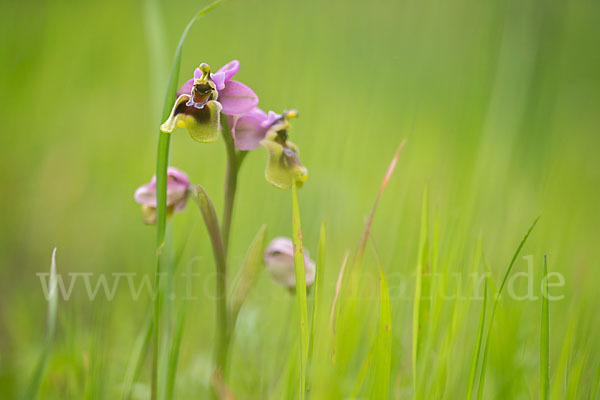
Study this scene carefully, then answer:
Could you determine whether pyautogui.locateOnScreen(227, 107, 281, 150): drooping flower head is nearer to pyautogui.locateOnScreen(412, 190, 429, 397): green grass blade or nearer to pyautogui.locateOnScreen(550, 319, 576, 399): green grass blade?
pyautogui.locateOnScreen(412, 190, 429, 397): green grass blade

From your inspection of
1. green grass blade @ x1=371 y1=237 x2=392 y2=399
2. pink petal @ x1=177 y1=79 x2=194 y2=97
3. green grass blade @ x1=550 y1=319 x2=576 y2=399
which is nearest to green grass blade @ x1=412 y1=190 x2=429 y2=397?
green grass blade @ x1=371 y1=237 x2=392 y2=399

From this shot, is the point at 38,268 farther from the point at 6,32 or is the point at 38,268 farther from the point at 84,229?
the point at 6,32

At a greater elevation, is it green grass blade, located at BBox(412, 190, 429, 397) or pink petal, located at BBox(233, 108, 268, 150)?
pink petal, located at BBox(233, 108, 268, 150)

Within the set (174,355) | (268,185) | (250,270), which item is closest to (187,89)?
(250,270)

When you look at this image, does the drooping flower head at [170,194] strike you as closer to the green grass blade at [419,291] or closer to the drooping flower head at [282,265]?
the drooping flower head at [282,265]

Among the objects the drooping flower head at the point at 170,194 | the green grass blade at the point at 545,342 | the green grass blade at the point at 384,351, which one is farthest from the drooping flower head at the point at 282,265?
the green grass blade at the point at 545,342

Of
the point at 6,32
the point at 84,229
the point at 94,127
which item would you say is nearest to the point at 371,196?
the point at 84,229
